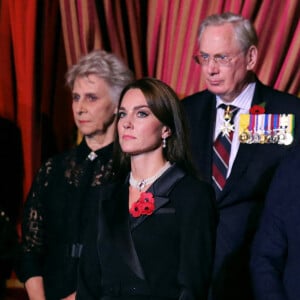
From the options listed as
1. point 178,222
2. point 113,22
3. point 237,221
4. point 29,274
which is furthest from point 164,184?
point 113,22

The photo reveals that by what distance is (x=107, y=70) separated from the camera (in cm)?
365

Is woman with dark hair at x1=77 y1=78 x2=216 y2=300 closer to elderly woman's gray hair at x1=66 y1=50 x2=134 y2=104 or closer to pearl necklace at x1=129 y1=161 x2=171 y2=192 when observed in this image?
pearl necklace at x1=129 y1=161 x2=171 y2=192

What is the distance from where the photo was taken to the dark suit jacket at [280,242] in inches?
104

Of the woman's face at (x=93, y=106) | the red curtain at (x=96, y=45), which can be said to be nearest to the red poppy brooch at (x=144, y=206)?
the woman's face at (x=93, y=106)

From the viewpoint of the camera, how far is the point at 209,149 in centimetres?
342

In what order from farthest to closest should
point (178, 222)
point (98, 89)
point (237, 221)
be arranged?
point (98, 89) → point (237, 221) → point (178, 222)

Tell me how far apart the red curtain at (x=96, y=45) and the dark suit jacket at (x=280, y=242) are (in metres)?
1.17

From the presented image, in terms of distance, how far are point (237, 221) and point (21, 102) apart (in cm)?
154

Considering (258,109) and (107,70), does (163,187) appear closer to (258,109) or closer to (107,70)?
(258,109)

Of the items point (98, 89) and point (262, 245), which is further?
A: point (98, 89)

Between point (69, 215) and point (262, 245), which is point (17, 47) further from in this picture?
point (262, 245)

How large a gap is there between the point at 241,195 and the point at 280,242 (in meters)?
0.65

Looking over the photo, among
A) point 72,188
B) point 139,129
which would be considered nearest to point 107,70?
point 72,188

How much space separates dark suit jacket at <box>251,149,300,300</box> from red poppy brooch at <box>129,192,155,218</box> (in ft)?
1.25
